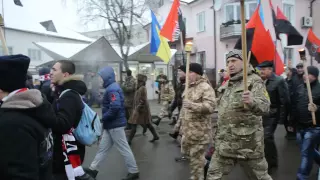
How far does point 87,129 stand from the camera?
3.01m

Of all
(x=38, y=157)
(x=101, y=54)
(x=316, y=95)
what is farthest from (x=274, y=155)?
(x=101, y=54)

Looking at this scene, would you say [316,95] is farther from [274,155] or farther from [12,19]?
[12,19]

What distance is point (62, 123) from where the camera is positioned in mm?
2658

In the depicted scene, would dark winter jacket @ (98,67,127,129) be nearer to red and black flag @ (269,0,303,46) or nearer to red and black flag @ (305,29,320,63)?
red and black flag @ (269,0,303,46)

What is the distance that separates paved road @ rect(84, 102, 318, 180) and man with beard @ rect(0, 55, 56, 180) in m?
3.43

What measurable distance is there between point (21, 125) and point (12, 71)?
1.13 feet

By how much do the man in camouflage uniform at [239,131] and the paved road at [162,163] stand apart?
6.22 feet

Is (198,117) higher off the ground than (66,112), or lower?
lower

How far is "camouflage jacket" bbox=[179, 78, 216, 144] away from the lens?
428 centimetres

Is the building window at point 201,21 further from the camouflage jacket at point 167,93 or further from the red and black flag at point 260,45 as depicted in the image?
the red and black flag at point 260,45

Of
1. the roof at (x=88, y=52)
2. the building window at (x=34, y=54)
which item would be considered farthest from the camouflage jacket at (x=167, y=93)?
the building window at (x=34, y=54)

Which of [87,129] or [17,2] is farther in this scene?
[17,2]

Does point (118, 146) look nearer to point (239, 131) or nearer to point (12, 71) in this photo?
point (239, 131)

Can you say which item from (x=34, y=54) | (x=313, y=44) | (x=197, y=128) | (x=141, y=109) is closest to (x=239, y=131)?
(x=197, y=128)
